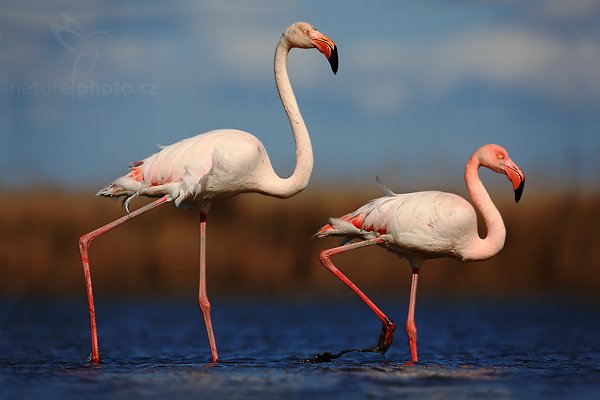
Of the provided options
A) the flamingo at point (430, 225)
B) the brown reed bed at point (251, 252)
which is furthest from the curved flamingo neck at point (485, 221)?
the brown reed bed at point (251, 252)

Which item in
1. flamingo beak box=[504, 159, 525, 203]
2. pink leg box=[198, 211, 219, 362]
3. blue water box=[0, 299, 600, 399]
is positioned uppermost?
flamingo beak box=[504, 159, 525, 203]

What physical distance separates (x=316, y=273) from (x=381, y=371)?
10018 mm

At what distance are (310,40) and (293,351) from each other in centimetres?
408

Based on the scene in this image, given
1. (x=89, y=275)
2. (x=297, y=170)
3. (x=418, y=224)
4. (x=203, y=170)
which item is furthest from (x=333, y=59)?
(x=89, y=275)

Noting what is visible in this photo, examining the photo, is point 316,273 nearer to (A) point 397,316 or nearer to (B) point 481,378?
(A) point 397,316

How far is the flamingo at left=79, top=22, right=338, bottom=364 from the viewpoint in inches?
394

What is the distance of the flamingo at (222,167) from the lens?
1000 cm

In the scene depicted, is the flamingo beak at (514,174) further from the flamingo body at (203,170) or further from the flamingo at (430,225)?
the flamingo body at (203,170)

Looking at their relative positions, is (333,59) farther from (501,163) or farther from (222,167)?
(501,163)

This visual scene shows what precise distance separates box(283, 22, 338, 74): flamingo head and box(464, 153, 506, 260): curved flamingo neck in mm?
1810

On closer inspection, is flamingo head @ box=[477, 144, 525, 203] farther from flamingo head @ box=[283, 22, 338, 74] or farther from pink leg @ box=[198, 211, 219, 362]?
pink leg @ box=[198, 211, 219, 362]

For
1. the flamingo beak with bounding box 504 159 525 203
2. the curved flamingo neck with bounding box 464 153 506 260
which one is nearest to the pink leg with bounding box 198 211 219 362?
the curved flamingo neck with bounding box 464 153 506 260

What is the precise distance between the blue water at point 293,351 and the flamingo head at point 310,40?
2.84 metres

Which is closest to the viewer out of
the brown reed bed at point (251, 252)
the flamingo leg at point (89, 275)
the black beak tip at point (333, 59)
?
the black beak tip at point (333, 59)
